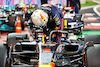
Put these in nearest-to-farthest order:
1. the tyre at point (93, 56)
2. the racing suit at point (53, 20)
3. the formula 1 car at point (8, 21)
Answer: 1. the tyre at point (93, 56)
2. the racing suit at point (53, 20)
3. the formula 1 car at point (8, 21)

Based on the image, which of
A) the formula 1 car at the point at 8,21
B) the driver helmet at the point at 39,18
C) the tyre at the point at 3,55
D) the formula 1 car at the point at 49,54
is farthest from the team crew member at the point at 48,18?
the formula 1 car at the point at 8,21

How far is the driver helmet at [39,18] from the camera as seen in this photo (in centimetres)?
349

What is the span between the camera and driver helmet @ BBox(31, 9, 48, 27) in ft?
11.5

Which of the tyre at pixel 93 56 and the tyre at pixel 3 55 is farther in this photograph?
the tyre at pixel 93 56

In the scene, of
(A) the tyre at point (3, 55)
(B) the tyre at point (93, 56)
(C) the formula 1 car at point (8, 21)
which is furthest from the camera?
(C) the formula 1 car at point (8, 21)

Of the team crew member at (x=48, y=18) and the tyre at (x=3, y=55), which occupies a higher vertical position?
the team crew member at (x=48, y=18)

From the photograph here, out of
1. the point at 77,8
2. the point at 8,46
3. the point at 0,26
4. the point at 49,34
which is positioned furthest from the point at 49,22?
the point at 77,8

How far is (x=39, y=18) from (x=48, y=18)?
0.25 metres

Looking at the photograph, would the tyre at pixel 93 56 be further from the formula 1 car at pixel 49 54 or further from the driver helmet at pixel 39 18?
the driver helmet at pixel 39 18

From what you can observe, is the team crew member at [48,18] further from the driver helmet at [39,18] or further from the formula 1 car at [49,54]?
the formula 1 car at [49,54]

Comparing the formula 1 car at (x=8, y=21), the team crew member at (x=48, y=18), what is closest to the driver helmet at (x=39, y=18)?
the team crew member at (x=48, y=18)

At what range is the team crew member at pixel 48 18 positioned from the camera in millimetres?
3520

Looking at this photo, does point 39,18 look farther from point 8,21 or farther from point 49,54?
point 8,21

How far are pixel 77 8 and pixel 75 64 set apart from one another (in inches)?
235
